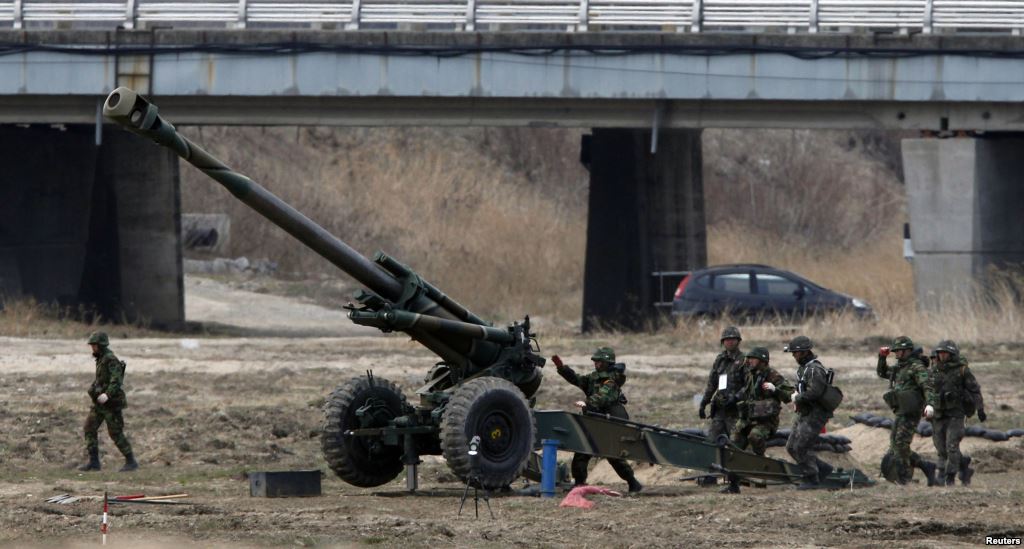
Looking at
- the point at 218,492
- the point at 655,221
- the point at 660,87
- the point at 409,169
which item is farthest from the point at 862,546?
the point at 409,169

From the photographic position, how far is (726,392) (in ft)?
49.6

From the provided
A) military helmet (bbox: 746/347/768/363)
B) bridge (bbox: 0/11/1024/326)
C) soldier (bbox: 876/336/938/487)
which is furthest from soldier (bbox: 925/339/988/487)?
bridge (bbox: 0/11/1024/326)

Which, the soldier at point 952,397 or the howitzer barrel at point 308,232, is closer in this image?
the howitzer barrel at point 308,232

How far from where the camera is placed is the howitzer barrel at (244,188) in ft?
38.7

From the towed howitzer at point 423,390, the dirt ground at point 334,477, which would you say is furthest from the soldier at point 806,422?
the towed howitzer at point 423,390

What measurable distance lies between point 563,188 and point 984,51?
3139cm

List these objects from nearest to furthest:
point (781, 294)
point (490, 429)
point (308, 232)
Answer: point (308, 232)
point (490, 429)
point (781, 294)

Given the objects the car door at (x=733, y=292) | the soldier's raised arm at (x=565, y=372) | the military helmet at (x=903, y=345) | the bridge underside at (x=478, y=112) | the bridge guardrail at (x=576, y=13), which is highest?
the bridge guardrail at (x=576, y=13)

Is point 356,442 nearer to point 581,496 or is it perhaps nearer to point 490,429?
point 490,429

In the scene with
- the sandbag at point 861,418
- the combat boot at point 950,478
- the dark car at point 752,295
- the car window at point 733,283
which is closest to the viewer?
the combat boot at point 950,478

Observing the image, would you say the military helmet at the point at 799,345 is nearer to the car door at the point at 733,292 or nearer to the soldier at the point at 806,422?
the soldier at the point at 806,422

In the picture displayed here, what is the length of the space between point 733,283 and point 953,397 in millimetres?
14058

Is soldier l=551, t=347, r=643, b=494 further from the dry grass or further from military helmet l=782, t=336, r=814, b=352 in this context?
the dry grass

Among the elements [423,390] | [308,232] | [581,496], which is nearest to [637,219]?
[423,390]
